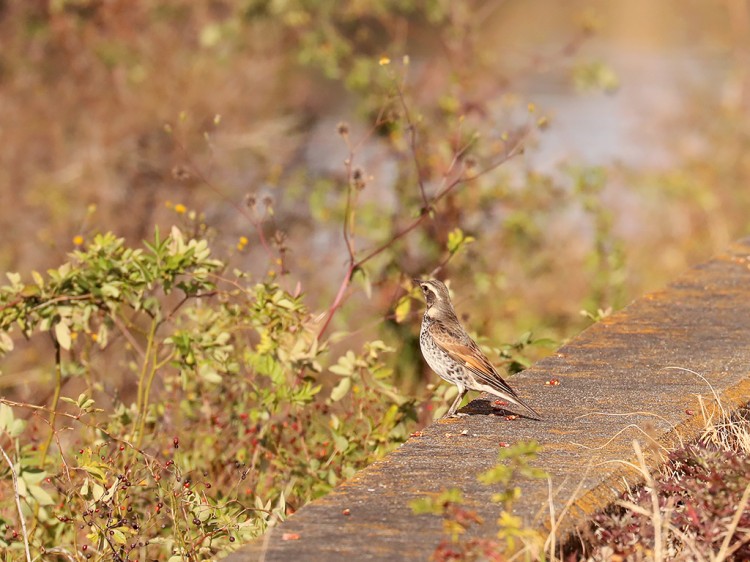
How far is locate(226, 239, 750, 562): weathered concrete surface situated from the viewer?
3.24m

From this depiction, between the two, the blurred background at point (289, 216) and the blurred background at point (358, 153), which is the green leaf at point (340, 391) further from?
the blurred background at point (358, 153)

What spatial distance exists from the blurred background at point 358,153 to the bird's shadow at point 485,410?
314 cm

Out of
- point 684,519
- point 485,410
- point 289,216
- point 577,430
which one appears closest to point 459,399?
point 485,410

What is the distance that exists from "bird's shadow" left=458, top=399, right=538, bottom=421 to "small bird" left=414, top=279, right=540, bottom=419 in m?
0.04

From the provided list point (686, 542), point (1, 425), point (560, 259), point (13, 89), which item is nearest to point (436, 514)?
point (686, 542)

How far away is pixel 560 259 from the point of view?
12.0 m

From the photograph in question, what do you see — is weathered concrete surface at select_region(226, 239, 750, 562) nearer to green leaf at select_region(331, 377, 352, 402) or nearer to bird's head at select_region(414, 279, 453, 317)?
bird's head at select_region(414, 279, 453, 317)

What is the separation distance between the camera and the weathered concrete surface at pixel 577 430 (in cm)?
324

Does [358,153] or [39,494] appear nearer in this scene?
[39,494]

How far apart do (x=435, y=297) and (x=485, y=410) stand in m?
0.90

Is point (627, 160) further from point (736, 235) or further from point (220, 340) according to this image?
point (220, 340)

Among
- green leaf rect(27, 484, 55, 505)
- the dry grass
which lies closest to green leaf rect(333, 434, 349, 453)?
green leaf rect(27, 484, 55, 505)

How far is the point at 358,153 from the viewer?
11.6m

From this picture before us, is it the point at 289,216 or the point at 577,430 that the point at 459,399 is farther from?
the point at 289,216
